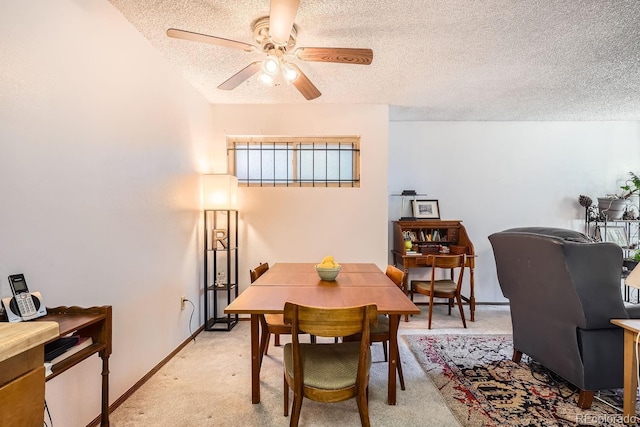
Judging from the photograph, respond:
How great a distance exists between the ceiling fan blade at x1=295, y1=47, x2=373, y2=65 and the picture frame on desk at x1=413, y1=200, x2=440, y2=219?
265 centimetres

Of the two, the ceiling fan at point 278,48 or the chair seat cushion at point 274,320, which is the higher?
the ceiling fan at point 278,48

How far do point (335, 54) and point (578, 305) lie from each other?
7.04ft

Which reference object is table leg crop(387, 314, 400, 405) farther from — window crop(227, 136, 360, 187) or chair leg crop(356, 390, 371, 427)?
window crop(227, 136, 360, 187)

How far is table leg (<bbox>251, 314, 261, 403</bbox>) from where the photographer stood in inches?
75.5

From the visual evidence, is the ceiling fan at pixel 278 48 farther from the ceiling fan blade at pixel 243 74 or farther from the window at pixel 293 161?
the window at pixel 293 161

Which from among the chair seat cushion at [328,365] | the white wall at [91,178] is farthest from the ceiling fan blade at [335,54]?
the chair seat cushion at [328,365]

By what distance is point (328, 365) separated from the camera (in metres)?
1.64

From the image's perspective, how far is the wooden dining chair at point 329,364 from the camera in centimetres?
145

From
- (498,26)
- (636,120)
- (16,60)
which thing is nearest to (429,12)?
(498,26)

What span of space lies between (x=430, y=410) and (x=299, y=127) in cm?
306

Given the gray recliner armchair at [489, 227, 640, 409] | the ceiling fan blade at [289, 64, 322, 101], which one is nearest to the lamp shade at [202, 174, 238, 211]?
→ the ceiling fan blade at [289, 64, 322, 101]

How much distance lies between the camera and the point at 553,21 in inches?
80.7

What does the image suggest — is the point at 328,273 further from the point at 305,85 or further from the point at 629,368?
the point at 629,368

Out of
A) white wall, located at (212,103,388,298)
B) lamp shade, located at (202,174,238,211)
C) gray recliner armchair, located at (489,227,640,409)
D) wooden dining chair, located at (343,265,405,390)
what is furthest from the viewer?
white wall, located at (212,103,388,298)
